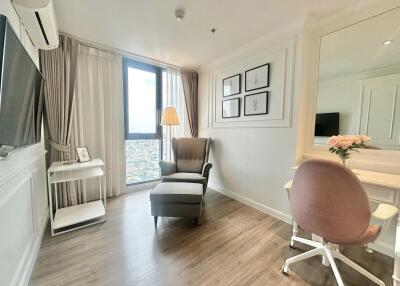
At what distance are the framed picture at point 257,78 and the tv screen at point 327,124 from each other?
0.78 meters

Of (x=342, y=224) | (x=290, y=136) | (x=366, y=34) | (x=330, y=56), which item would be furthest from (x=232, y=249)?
(x=366, y=34)

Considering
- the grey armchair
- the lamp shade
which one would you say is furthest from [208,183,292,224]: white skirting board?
the lamp shade

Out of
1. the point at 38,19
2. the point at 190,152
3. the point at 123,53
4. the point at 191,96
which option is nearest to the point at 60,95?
the point at 38,19

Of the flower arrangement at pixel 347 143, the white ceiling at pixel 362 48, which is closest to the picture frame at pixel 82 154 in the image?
the flower arrangement at pixel 347 143

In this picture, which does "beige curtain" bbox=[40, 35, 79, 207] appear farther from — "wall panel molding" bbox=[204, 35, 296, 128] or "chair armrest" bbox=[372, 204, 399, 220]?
"chair armrest" bbox=[372, 204, 399, 220]

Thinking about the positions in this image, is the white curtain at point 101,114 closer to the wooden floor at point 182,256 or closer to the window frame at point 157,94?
the window frame at point 157,94

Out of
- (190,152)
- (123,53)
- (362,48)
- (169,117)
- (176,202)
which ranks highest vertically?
(123,53)

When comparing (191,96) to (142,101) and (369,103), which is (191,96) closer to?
(142,101)

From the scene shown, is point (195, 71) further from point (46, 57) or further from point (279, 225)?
point (279, 225)

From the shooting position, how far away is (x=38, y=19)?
140 centimetres

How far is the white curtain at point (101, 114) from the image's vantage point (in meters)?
2.49

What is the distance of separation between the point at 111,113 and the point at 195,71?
6.20ft

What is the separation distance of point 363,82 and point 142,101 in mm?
3092

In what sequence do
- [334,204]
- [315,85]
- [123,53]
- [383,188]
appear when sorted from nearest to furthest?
[334,204], [383,188], [315,85], [123,53]
